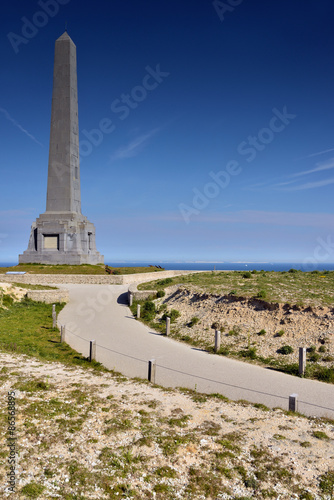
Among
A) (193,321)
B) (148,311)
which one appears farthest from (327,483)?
(148,311)

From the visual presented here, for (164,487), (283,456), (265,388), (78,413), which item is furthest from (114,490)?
(265,388)

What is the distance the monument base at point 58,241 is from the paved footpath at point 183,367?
23.4 meters

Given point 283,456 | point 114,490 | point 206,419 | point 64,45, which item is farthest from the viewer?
point 64,45

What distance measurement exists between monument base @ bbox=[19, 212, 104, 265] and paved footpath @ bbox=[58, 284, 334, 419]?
2337 centimetres

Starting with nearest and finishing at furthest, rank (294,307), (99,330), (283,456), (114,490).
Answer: (114,490), (283,456), (294,307), (99,330)

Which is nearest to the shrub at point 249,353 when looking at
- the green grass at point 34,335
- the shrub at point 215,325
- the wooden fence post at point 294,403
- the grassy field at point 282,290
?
the shrub at point 215,325

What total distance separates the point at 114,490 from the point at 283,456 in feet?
12.4

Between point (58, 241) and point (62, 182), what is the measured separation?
8587 millimetres

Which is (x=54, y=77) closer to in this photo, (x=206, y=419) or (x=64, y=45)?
(x=64, y=45)

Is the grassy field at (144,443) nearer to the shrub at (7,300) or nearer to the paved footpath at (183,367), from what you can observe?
the paved footpath at (183,367)

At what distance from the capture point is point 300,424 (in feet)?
28.8

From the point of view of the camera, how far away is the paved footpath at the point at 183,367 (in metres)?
11.2

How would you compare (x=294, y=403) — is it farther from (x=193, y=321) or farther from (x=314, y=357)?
(x=193, y=321)

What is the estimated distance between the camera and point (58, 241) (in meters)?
47.3
